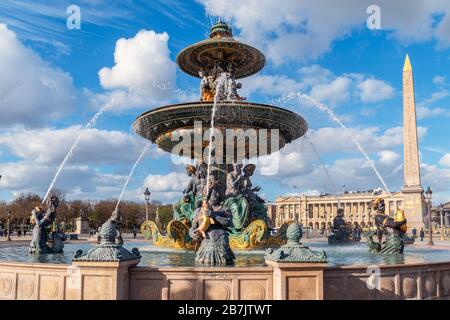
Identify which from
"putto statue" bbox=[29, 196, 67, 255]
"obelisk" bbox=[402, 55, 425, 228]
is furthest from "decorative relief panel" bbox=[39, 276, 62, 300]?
"obelisk" bbox=[402, 55, 425, 228]

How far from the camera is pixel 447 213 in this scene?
10919cm

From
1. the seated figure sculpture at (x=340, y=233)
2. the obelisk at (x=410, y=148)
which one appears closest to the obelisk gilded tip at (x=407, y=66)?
the obelisk at (x=410, y=148)

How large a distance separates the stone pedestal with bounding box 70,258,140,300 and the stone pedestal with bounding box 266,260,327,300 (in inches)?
94.7

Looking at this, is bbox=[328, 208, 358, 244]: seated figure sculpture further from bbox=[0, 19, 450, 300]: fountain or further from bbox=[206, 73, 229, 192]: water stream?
bbox=[206, 73, 229, 192]: water stream

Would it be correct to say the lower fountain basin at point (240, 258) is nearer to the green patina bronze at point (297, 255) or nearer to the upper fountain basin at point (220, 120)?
the green patina bronze at point (297, 255)

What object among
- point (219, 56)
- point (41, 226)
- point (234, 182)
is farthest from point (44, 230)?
point (219, 56)

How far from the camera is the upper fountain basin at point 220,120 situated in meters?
14.5

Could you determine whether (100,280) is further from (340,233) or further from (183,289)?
(340,233)

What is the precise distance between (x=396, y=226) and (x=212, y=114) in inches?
257

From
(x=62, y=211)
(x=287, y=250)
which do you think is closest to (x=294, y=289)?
(x=287, y=250)

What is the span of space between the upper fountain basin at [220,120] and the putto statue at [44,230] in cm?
450

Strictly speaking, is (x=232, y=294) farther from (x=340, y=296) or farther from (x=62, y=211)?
(x=62, y=211)

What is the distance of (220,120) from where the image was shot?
1521 centimetres

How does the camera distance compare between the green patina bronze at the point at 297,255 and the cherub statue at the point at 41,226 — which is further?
the cherub statue at the point at 41,226
